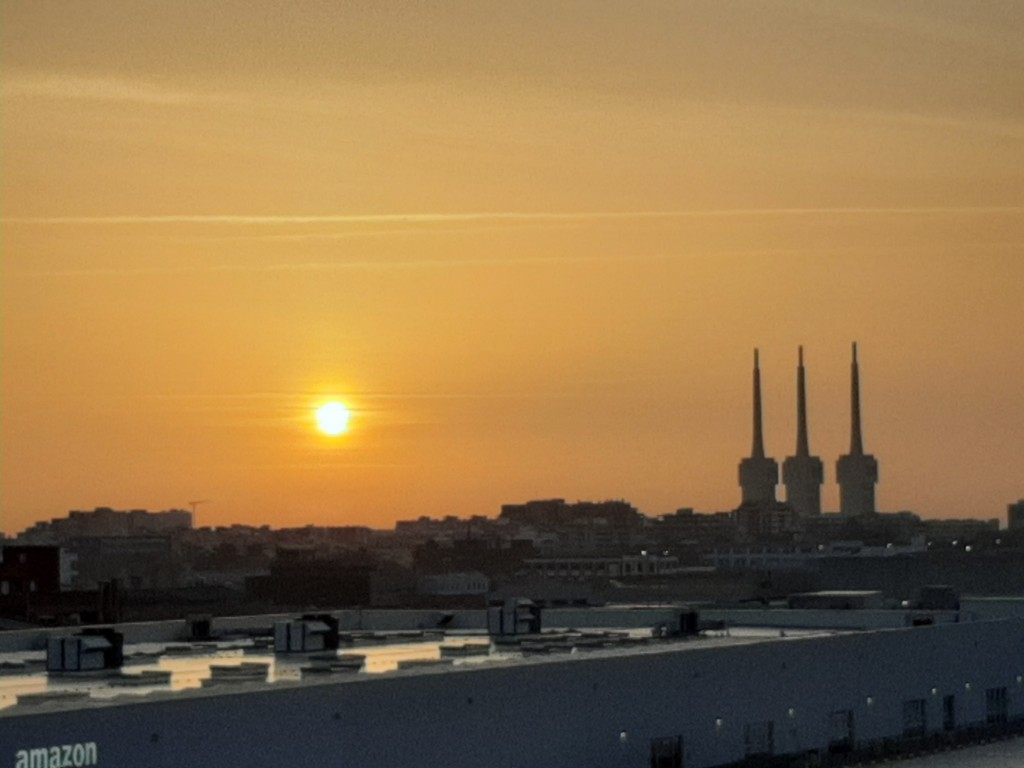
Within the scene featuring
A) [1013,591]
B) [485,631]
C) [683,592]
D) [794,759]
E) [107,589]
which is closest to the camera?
[794,759]

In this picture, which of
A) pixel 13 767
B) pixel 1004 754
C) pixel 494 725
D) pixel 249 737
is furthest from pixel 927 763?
pixel 13 767

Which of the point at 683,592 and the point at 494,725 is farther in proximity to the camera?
the point at 683,592

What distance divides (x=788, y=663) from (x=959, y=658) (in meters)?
8.69

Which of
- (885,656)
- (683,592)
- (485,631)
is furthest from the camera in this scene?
(683,592)

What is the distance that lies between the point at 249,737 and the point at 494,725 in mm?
5837

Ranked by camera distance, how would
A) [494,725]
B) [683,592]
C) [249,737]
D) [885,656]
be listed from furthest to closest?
[683,592] < [885,656] < [494,725] < [249,737]

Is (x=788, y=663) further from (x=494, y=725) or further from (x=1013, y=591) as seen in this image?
(x=1013, y=591)

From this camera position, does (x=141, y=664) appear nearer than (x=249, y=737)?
No

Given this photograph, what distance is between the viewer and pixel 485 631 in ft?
201

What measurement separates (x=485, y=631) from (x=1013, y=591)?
72.4 metres

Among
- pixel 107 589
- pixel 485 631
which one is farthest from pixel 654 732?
pixel 107 589

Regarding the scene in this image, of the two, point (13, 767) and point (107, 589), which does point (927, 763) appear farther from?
point (107, 589)

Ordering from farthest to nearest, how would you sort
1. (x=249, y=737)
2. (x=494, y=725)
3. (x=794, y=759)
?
(x=794, y=759) < (x=494, y=725) < (x=249, y=737)

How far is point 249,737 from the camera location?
35000mm
